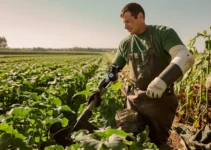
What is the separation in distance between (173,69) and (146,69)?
696 mm

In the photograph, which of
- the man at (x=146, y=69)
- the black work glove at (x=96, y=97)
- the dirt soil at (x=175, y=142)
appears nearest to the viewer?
the man at (x=146, y=69)

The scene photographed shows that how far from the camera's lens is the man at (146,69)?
9.91ft

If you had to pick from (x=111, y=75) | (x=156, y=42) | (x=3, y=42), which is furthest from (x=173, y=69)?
(x=3, y=42)

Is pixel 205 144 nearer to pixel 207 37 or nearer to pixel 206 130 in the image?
pixel 206 130

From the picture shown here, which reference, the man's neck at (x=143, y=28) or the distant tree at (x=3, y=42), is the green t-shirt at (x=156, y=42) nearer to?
the man's neck at (x=143, y=28)

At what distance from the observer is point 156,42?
3.10 m

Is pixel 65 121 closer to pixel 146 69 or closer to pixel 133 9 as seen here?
pixel 146 69

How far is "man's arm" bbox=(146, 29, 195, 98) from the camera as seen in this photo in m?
2.47

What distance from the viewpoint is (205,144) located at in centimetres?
379

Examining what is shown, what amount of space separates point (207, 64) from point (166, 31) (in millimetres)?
2003

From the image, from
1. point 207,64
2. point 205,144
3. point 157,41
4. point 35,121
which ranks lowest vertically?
point 205,144

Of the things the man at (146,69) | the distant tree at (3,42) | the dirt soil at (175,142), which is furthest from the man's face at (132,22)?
the distant tree at (3,42)

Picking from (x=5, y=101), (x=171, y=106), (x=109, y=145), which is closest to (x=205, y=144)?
(x=171, y=106)

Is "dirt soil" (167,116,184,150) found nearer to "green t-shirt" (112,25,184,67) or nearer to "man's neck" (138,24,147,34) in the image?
"green t-shirt" (112,25,184,67)
